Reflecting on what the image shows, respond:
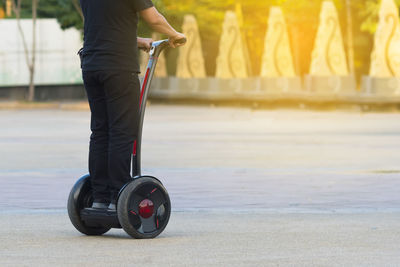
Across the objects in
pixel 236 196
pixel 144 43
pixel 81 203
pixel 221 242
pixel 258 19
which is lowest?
pixel 258 19

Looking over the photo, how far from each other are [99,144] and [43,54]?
124ft

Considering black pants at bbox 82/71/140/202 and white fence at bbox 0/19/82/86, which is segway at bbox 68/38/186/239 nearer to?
black pants at bbox 82/71/140/202

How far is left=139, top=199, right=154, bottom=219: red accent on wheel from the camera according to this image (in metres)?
6.78

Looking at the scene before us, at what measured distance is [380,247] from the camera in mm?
6523

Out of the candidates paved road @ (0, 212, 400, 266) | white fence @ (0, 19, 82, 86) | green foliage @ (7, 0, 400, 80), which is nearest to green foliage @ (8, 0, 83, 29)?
green foliage @ (7, 0, 400, 80)

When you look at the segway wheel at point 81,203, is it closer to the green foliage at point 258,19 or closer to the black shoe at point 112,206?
the black shoe at point 112,206

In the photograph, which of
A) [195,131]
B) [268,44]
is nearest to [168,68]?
[268,44]

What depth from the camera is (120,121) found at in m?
6.85

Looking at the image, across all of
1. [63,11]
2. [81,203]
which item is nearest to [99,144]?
[81,203]

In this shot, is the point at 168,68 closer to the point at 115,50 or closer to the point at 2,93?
the point at 2,93

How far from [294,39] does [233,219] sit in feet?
141

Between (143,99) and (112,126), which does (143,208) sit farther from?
(143,99)

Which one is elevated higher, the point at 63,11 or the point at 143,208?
the point at 143,208

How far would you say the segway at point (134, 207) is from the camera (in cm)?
671
